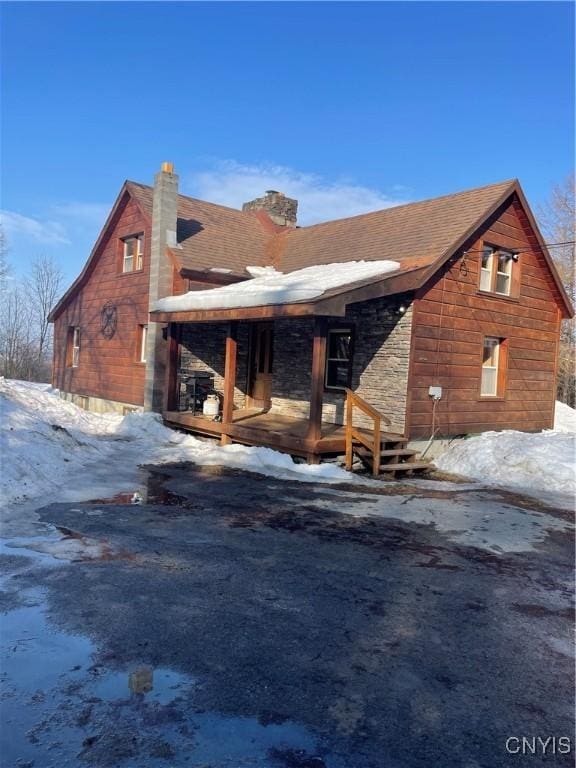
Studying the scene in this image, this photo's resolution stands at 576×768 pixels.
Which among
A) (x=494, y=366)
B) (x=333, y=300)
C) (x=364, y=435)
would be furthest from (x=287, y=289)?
(x=494, y=366)

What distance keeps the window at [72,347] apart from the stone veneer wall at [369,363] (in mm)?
9713

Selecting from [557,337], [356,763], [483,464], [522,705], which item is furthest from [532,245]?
[356,763]

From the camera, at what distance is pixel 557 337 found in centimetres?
1594

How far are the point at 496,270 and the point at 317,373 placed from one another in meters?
6.15

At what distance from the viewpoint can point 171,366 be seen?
1510cm

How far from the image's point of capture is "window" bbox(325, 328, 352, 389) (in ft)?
44.6

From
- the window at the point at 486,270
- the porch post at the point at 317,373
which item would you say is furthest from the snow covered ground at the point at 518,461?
the window at the point at 486,270

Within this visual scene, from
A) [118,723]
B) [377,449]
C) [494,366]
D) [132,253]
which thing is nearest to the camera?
[118,723]

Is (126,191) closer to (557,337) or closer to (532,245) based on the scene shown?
(532,245)

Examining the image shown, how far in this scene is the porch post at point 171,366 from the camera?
15.0 metres

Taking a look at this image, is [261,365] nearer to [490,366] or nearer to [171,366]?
[171,366]

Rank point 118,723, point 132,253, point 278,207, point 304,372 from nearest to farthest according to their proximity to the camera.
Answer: point 118,723 → point 304,372 → point 132,253 → point 278,207

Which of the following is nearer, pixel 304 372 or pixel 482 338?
pixel 482 338

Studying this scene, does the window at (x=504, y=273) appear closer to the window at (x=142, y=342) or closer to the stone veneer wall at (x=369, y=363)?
the stone veneer wall at (x=369, y=363)
